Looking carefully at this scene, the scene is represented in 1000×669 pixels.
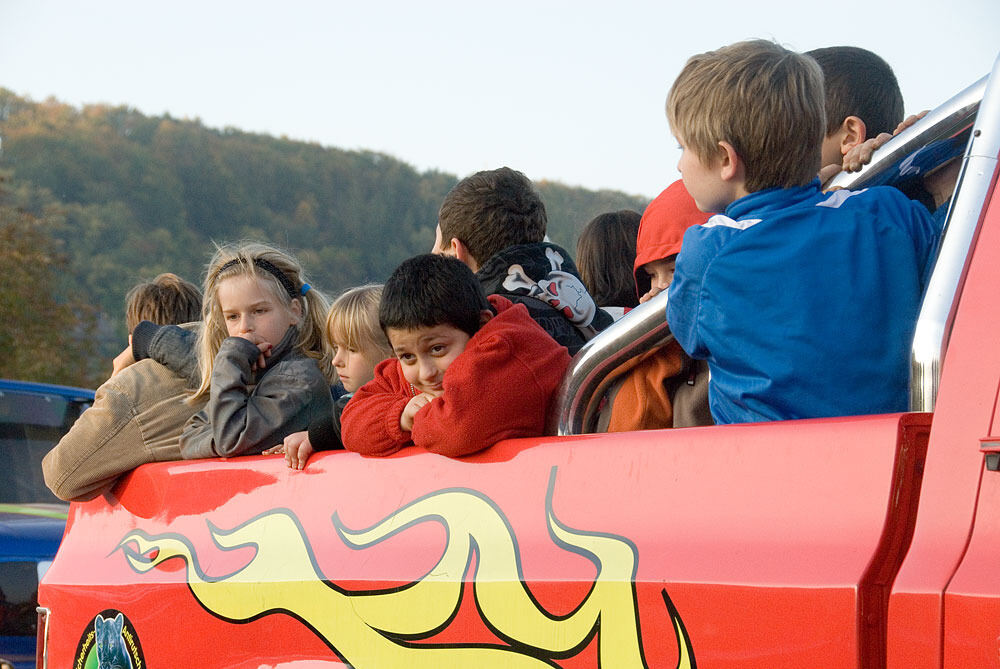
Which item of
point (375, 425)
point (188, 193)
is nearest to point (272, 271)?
point (375, 425)

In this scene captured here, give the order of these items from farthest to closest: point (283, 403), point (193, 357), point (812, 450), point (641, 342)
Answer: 1. point (193, 357)
2. point (283, 403)
3. point (641, 342)
4. point (812, 450)

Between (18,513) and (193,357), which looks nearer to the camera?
(193,357)

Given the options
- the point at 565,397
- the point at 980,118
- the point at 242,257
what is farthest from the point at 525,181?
the point at 980,118

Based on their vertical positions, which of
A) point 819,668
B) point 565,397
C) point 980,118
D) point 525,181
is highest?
point 525,181

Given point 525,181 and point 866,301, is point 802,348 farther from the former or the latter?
point 525,181

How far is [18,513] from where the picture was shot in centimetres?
533

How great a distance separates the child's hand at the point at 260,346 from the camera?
3.75m

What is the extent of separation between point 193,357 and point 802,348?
2521mm

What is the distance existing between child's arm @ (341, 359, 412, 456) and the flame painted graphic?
0.60 ft

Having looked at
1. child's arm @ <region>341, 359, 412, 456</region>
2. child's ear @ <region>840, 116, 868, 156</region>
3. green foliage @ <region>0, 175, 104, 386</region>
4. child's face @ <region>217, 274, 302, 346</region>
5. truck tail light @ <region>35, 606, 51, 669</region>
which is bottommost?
truck tail light @ <region>35, 606, 51, 669</region>

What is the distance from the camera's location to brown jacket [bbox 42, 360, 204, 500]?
339 centimetres

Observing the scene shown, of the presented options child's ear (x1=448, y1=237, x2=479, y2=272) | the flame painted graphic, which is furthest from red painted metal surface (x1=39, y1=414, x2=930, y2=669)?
child's ear (x1=448, y1=237, x2=479, y2=272)

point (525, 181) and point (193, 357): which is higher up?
point (525, 181)

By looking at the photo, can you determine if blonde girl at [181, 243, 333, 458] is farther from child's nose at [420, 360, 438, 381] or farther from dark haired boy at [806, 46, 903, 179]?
dark haired boy at [806, 46, 903, 179]
